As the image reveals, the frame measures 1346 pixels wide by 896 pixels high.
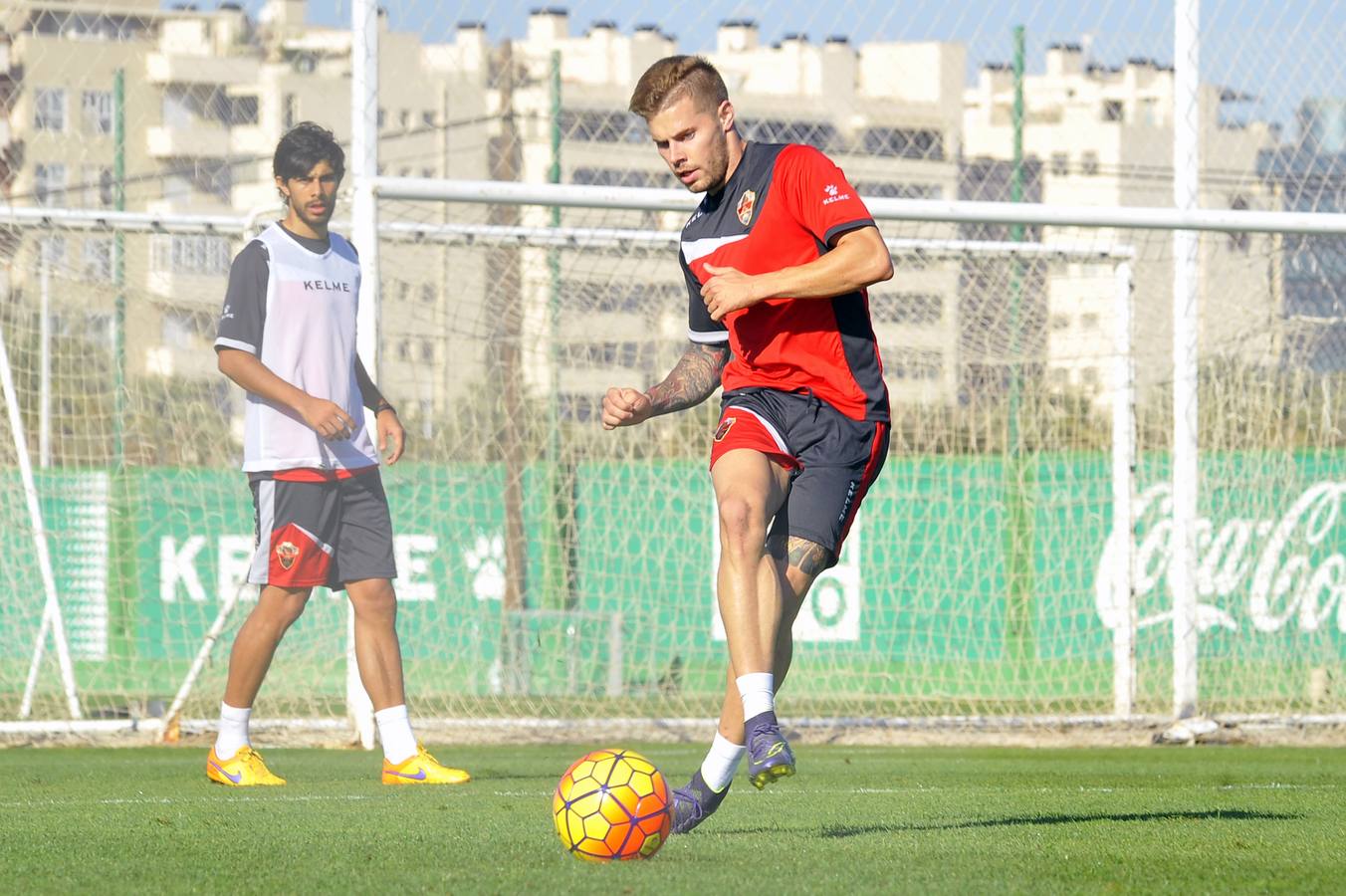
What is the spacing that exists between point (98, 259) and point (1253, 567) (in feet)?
23.0

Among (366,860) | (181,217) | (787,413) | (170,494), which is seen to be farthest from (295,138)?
(170,494)

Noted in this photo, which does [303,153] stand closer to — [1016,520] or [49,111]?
[49,111]

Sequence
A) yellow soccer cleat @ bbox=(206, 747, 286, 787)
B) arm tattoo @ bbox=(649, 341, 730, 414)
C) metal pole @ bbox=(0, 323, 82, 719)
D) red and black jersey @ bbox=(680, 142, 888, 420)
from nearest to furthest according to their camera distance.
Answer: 1. red and black jersey @ bbox=(680, 142, 888, 420)
2. arm tattoo @ bbox=(649, 341, 730, 414)
3. yellow soccer cleat @ bbox=(206, 747, 286, 787)
4. metal pole @ bbox=(0, 323, 82, 719)

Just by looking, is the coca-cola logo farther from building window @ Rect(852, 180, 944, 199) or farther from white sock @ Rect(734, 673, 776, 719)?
white sock @ Rect(734, 673, 776, 719)

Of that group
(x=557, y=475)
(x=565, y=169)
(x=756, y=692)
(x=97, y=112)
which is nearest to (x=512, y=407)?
(x=557, y=475)

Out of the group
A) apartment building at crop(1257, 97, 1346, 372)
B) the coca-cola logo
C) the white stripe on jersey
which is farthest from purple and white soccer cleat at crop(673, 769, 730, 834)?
apartment building at crop(1257, 97, 1346, 372)

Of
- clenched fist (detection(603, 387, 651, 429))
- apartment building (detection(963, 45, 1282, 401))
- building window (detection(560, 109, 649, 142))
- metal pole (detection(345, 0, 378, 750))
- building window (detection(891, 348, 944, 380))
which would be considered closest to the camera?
clenched fist (detection(603, 387, 651, 429))

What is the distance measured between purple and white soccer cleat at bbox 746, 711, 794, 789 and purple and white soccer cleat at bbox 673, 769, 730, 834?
40 centimetres

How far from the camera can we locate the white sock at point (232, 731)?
6.69 metres

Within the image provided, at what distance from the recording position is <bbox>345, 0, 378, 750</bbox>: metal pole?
8.29 meters

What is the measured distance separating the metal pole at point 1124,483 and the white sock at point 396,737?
4.80 meters

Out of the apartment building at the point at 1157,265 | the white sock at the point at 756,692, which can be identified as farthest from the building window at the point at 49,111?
the white sock at the point at 756,692

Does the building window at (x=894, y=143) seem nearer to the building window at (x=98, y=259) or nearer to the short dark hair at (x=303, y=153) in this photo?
the building window at (x=98, y=259)

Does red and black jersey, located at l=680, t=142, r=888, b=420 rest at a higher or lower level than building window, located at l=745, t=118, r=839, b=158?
lower
